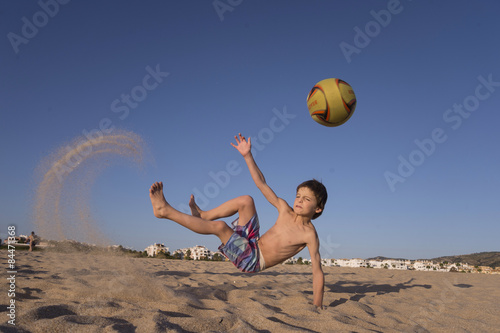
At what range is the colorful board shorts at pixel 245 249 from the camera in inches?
168

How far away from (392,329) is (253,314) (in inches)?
53.2

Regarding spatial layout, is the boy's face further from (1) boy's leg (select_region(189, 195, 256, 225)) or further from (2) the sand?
(2) the sand

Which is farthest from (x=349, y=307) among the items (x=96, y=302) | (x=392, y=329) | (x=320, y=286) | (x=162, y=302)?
(x=96, y=302)

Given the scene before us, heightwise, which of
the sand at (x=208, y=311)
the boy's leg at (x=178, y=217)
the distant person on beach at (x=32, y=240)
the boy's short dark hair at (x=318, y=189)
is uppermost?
the boy's short dark hair at (x=318, y=189)

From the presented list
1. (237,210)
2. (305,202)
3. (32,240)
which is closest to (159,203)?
(237,210)

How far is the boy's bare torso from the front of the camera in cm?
417

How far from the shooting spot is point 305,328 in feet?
9.34

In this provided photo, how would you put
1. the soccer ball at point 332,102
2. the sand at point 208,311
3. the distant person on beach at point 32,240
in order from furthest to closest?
1. the distant person on beach at point 32,240
2. the soccer ball at point 332,102
3. the sand at point 208,311

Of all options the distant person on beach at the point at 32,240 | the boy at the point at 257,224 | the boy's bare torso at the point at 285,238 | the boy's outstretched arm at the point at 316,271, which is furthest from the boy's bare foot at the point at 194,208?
the distant person on beach at the point at 32,240

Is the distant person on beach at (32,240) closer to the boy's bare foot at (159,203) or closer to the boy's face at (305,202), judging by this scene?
the boy's bare foot at (159,203)

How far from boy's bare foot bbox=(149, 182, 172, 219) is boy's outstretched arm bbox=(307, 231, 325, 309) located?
5.89 feet

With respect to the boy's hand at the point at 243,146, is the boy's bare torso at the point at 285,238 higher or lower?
lower

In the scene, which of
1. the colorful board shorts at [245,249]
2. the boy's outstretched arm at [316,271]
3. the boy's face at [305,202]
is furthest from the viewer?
the colorful board shorts at [245,249]

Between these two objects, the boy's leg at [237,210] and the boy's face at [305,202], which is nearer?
the boy's face at [305,202]
